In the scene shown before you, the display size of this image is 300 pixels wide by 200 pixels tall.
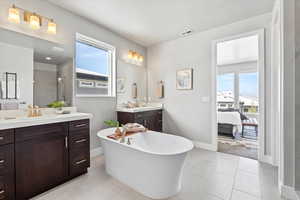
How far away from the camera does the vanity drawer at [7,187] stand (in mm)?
1463

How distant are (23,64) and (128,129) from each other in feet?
6.07

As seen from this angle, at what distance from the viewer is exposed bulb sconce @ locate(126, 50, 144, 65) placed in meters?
3.73

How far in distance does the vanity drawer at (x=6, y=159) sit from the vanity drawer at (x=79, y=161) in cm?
66

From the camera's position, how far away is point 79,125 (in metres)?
2.19

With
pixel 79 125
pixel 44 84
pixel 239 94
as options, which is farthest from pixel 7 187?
pixel 239 94

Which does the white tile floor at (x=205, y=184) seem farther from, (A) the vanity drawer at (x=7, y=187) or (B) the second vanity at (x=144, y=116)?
(B) the second vanity at (x=144, y=116)

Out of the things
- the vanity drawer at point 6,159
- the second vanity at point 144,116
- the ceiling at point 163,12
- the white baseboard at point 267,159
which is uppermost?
the ceiling at point 163,12

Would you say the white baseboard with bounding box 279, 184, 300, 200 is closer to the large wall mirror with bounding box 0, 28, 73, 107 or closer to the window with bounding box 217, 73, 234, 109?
the large wall mirror with bounding box 0, 28, 73, 107

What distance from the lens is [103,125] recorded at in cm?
319

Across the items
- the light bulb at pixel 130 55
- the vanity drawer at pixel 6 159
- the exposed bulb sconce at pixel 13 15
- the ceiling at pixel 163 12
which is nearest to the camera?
the vanity drawer at pixel 6 159

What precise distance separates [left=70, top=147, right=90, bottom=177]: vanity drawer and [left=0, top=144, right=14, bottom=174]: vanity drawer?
66 cm

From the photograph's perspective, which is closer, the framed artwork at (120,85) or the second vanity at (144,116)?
the second vanity at (144,116)

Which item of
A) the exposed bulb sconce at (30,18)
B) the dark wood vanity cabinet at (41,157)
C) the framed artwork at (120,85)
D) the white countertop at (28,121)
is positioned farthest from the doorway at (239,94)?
the exposed bulb sconce at (30,18)

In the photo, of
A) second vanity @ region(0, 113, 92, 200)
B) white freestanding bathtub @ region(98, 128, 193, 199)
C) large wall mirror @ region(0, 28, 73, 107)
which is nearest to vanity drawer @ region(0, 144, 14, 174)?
second vanity @ region(0, 113, 92, 200)
